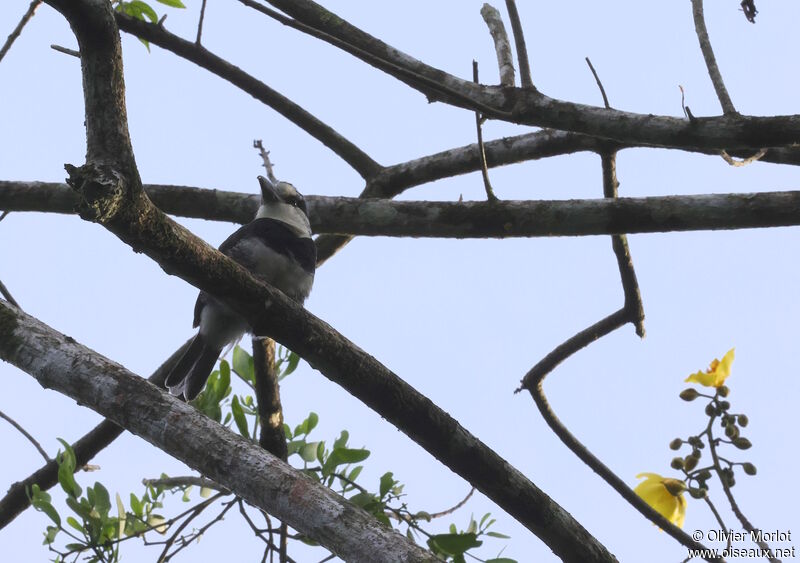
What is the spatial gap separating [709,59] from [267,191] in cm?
191

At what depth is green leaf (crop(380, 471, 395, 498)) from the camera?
2.96 m

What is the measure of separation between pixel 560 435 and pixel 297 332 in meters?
1.74

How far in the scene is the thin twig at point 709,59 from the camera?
2.86 m

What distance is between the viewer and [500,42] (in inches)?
153

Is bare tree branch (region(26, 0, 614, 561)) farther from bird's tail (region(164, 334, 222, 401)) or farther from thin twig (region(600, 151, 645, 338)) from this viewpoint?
thin twig (region(600, 151, 645, 338))

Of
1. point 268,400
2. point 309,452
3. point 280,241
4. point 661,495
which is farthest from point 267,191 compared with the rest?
point 661,495

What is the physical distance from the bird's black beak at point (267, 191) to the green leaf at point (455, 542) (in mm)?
1801

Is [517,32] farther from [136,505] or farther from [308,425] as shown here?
[136,505]

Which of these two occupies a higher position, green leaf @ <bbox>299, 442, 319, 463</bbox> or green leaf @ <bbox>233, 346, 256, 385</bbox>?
green leaf @ <bbox>233, 346, 256, 385</bbox>

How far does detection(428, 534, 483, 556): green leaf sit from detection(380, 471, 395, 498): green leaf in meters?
0.32

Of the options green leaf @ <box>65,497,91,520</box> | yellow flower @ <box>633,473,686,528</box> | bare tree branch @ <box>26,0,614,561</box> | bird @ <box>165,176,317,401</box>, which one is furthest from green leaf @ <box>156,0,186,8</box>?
yellow flower @ <box>633,473,686,528</box>

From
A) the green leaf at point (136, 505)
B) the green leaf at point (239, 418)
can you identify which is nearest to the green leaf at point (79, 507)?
the green leaf at point (136, 505)

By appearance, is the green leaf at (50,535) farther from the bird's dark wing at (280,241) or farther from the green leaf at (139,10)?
the green leaf at (139,10)

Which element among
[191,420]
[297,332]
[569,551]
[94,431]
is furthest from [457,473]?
[94,431]
